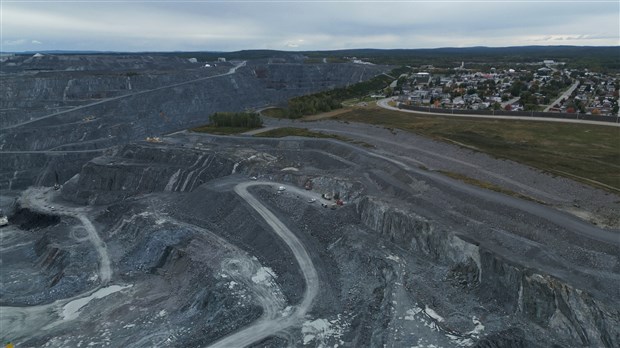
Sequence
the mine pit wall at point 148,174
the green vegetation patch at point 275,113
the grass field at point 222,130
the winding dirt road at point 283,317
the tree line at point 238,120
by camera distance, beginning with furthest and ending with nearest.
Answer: the green vegetation patch at point 275,113 < the tree line at point 238,120 < the grass field at point 222,130 < the mine pit wall at point 148,174 < the winding dirt road at point 283,317

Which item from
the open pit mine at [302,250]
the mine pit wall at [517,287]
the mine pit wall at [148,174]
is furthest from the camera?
the mine pit wall at [148,174]

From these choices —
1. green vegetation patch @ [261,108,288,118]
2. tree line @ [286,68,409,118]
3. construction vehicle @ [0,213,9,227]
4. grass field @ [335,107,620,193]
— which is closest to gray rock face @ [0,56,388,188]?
tree line @ [286,68,409,118]

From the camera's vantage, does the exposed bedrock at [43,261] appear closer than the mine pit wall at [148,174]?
Yes

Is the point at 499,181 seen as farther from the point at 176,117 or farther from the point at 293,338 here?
the point at 176,117

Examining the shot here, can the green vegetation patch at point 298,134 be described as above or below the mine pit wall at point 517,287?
above

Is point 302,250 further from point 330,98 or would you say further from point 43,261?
point 330,98

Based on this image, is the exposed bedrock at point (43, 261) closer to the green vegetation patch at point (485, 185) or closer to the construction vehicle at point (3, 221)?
the construction vehicle at point (3, 221)

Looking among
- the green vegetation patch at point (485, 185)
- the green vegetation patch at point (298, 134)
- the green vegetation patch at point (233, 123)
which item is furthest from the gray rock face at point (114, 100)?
the green vegetation patch at point (485, 185)
